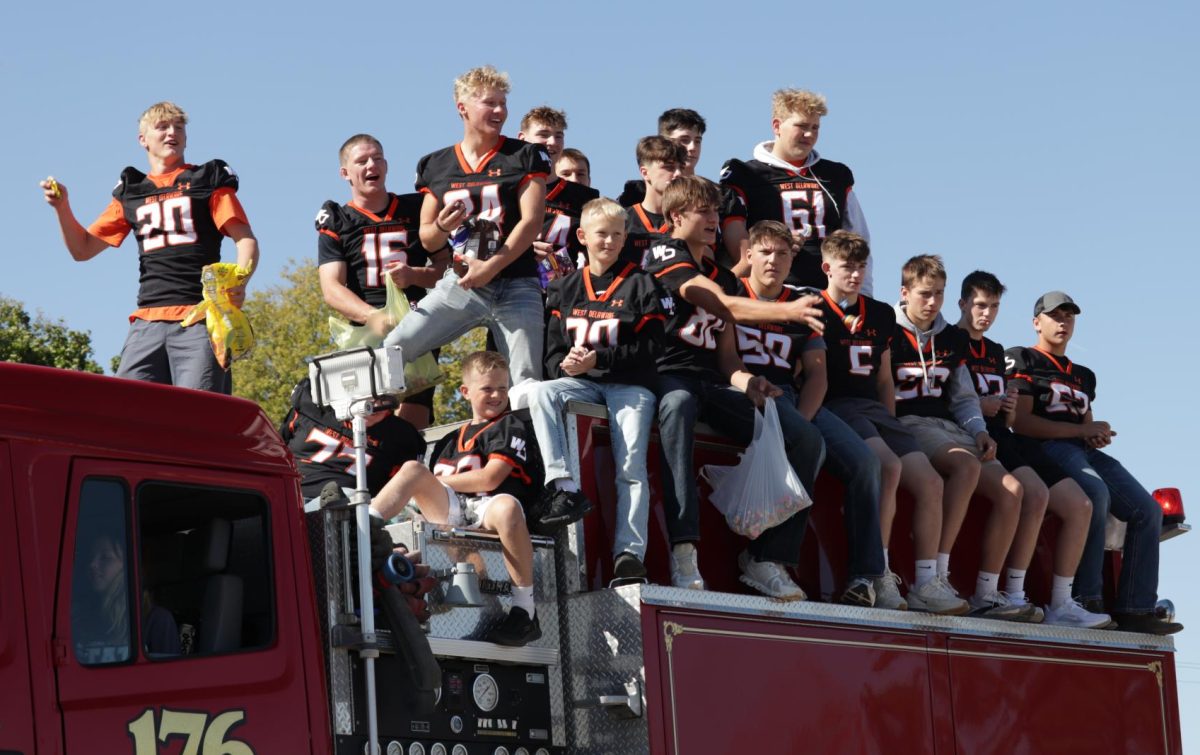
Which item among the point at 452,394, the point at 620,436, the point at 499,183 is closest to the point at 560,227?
the point at 499,183

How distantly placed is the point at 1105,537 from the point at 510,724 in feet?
14.6

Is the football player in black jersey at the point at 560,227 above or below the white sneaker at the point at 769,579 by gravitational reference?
above

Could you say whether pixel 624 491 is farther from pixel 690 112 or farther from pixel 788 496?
pixel 690 112

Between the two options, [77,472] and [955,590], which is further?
[955,590]

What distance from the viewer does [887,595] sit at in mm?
7570

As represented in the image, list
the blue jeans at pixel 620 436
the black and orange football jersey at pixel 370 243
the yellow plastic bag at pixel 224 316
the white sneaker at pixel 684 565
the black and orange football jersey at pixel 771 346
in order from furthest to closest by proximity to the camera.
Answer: the black and orange football jersey at pixel 370 243 → the black and orange football jersey at pixel 771 346 → the yellow plastic bag at pixel 224 316 → the white sneaker at pixel 684 565 → the blue jeans at pixel 620 436

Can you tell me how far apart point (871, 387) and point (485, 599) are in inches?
116

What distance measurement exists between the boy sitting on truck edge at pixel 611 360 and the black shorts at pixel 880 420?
1.41 m

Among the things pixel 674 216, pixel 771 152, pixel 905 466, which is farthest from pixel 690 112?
pixel 905 466

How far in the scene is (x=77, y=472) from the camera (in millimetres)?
4730

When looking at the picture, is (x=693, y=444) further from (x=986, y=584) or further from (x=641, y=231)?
(x=986, y=584)

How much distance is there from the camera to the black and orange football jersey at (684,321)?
24.7 ft

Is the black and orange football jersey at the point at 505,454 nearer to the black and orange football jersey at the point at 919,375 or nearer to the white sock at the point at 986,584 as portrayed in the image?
the black and orange football jersey at the point at 919,375

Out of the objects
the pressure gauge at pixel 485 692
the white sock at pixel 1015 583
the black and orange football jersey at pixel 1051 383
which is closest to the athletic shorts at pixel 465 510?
the pressure gauge at pixel 485 692
